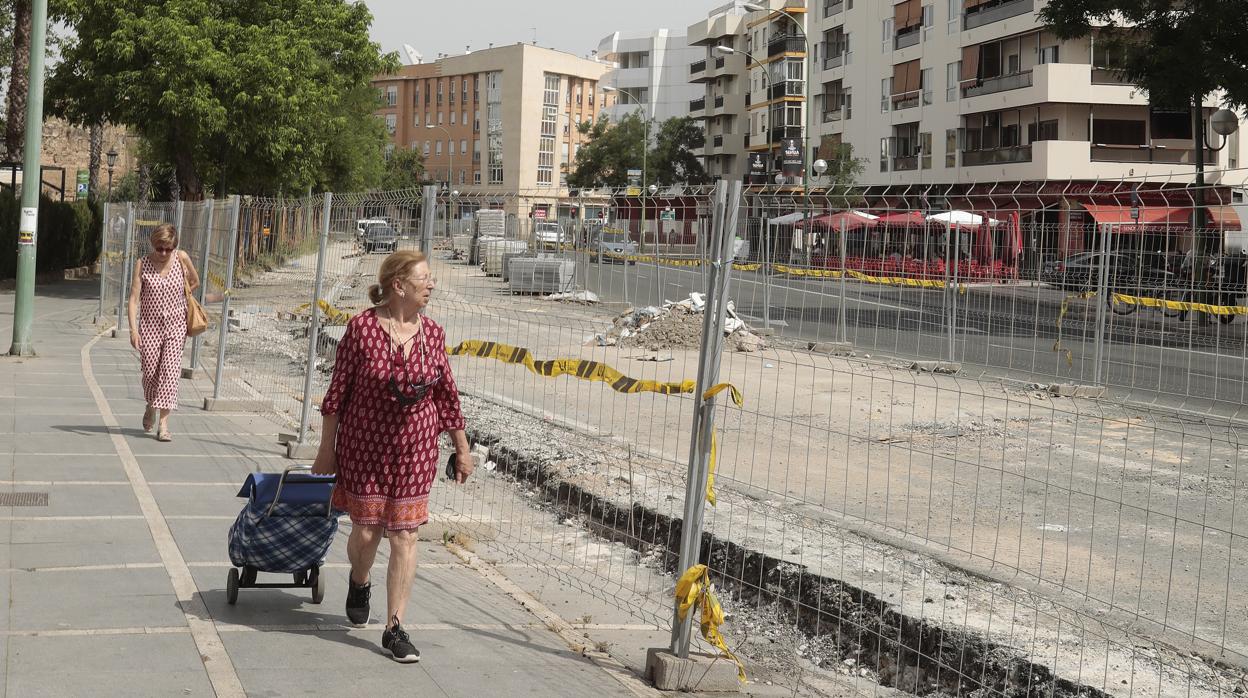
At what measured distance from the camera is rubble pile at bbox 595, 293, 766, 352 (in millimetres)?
20688

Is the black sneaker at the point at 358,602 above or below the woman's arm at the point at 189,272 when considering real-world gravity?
below

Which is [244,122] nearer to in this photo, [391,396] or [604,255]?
[604,255]

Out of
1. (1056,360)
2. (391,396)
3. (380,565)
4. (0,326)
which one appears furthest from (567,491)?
(0,326)

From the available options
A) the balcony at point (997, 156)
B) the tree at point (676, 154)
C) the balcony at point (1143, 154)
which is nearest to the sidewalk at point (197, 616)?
the balcony at point (1143, 154)

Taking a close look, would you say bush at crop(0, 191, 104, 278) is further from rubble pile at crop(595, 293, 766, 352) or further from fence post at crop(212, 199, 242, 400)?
fence post at crop(212, 199, 242, 400)

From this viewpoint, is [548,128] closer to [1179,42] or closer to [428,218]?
[1179,42]

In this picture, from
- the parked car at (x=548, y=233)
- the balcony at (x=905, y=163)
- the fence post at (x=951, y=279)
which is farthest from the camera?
the balcony at (x=905, y=163)

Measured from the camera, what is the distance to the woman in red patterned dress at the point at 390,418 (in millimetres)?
5078

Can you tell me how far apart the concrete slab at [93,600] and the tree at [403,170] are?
9545 cm

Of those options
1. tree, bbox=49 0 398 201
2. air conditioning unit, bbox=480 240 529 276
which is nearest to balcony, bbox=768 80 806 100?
tree, bbox=49 0 398 201

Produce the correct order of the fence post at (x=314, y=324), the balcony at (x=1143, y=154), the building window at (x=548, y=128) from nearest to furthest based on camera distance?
the fence post at (x=314, y=324)
the balcony at (x=1143, y=154)
the building window at (x=548, y=128)

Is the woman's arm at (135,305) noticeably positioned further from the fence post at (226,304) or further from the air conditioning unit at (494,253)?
the air conditioning unit at (494,253)

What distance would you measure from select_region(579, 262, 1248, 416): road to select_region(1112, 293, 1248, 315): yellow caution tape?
0.12 m

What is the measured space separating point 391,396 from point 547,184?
432ft
